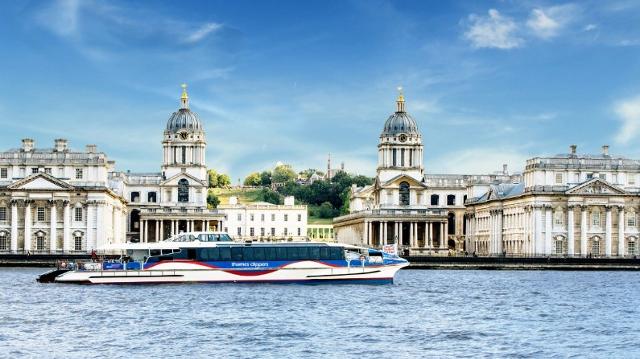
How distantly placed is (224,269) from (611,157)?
7079 cm

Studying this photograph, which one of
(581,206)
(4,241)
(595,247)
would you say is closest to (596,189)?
(581,206)

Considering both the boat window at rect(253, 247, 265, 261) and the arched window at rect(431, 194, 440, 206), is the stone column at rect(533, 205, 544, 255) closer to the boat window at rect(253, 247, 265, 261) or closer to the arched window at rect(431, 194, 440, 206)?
the arched window at rect(431, 194, 440, 206)

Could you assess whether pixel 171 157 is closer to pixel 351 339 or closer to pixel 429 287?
pixel 429 287

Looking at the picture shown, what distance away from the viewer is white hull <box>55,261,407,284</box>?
300 feet

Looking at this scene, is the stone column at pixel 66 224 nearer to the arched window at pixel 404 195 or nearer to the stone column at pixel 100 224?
the stone column at pixel 100 224

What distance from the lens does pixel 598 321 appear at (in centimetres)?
6819

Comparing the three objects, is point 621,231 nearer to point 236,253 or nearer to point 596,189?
point 596,189

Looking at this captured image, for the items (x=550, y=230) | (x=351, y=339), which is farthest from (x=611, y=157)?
(x=351, y=339)

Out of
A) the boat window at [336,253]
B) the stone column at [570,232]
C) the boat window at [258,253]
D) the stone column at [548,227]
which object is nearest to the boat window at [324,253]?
the boat window at [336,253]

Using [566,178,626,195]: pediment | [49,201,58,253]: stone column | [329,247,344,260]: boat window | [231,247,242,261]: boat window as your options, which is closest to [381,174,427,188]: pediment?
[566,178,626,195]: pediment

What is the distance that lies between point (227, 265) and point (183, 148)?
274 feet

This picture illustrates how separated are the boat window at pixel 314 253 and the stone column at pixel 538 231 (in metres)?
57.6

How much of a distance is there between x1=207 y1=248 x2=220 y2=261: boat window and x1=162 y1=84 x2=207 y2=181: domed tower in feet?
272

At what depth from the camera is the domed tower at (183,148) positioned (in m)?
174
